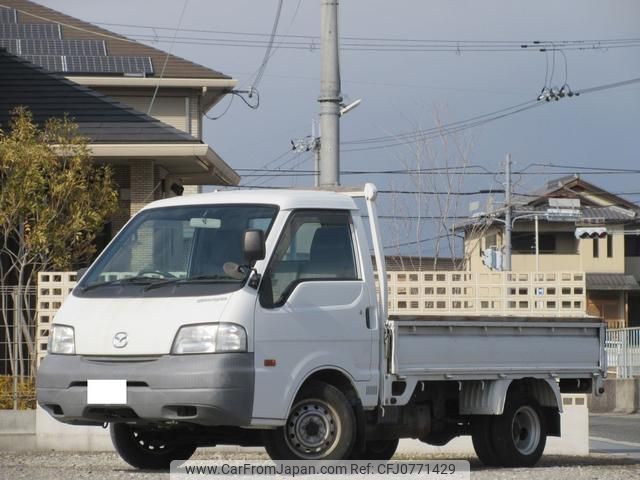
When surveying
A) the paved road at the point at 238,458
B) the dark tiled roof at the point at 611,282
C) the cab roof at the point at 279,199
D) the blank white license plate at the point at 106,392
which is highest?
the dark tiled roof at the point at 611,282

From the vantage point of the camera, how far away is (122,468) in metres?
11.0

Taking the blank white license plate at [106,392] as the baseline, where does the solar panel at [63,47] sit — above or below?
above

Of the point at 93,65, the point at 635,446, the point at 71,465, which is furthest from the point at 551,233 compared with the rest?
the point at 71,465

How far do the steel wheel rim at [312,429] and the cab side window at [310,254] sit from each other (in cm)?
81

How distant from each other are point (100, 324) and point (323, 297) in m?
1.64

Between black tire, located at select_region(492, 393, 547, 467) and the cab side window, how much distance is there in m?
2.31

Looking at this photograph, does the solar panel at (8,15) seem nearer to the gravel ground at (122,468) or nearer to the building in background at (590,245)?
the gravel ground at (122,468)

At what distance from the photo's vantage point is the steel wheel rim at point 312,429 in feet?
30.5

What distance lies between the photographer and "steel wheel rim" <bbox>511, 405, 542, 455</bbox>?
37.4 ft

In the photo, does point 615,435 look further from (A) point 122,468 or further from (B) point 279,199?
(B) point 279,199

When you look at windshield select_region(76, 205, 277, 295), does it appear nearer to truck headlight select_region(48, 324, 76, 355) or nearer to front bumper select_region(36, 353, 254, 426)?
truck headlight select_region(48, 324, 76, 355)

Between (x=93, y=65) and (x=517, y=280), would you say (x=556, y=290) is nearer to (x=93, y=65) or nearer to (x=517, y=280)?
(x=517, y=280)

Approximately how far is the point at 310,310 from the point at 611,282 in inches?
2213

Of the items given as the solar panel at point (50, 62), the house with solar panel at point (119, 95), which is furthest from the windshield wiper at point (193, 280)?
the solar panel at point (50, 62)
